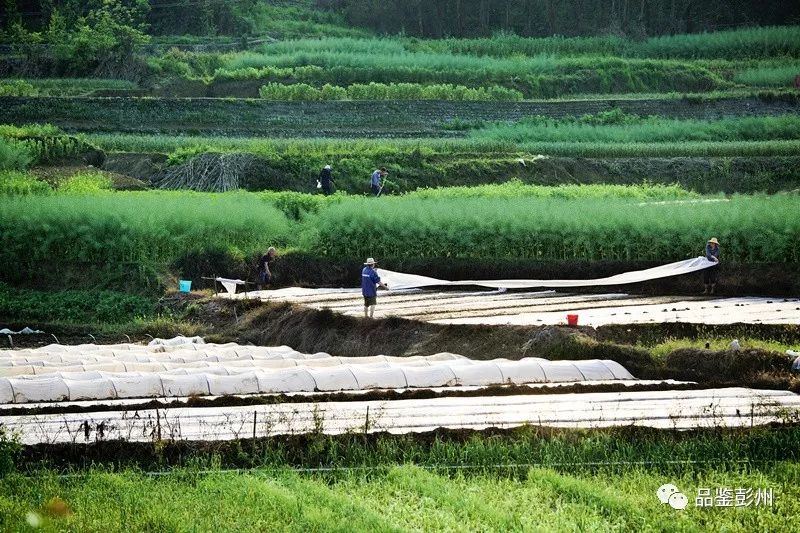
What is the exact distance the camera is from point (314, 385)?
40.4ft

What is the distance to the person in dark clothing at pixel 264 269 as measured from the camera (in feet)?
62.2

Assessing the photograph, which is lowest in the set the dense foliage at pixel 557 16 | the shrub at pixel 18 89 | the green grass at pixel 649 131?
the green grass at pixel 649 131

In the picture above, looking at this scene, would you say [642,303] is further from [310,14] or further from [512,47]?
[310,14]

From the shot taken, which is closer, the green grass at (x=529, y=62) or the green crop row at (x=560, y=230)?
the green crop row at (x=560, y=230)

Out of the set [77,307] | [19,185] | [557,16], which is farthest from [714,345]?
[557,16]

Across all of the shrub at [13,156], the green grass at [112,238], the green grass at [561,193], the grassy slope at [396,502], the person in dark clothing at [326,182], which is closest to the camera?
the grassy slope at [396,502]

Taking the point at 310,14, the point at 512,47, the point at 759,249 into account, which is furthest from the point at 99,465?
the point at 310,14

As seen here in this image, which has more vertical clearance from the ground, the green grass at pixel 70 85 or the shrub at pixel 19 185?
the green grass at pixel 70 85

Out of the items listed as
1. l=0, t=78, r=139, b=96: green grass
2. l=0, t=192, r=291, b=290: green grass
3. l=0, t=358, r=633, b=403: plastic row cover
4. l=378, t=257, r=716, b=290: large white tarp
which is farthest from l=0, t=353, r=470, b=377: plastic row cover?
l=0, t=78, r=139, b=96: green grass

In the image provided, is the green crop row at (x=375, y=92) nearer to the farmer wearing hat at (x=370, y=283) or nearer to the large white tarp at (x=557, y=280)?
the large white tarp at (x=557, y=280)

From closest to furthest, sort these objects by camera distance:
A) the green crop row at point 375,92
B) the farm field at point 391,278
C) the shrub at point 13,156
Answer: the farm field at point 391,278 → the shrub at point 13,156 → the green crop row at point 375,92

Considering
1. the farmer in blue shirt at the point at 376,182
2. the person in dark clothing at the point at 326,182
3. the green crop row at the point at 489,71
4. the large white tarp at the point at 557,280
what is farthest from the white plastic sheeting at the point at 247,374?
the green crop row at the point at 489,71

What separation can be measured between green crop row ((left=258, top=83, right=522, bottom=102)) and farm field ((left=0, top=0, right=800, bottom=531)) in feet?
0.36

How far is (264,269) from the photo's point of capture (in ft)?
62.5
